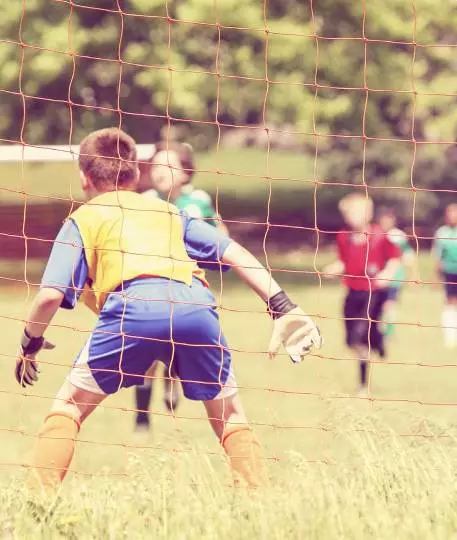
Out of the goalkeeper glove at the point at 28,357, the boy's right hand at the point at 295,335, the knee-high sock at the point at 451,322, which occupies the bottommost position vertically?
the knee-high sock at the point at 451,322

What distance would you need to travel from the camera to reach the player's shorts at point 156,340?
5062 millimetres

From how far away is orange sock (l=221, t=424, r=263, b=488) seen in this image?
Result: 4.93 m

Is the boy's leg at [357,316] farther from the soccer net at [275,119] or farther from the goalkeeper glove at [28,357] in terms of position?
the goalkeeper glove at [28,357]

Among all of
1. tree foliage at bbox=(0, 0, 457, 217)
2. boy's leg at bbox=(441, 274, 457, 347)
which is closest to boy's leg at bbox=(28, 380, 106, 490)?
boy's leg at bbox=(441, 274, 457, 347)

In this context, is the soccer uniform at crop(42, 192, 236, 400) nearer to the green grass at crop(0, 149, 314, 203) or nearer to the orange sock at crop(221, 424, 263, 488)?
the orange sock at crop(221, 424, 263, 488)

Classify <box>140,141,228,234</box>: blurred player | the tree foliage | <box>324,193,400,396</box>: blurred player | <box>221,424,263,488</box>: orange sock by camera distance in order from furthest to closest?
the tree foliage
<box>324,193,400,396</box>: blurred player
<box>140,141,228,234</box>: blurred player
<box>221,424,263,488</box>: orange sock

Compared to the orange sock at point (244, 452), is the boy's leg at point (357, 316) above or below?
below

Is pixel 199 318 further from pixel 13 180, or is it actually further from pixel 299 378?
pixel 13 180

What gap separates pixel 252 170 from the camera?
47.7 metres

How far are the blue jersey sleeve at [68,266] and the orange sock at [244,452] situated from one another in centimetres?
77

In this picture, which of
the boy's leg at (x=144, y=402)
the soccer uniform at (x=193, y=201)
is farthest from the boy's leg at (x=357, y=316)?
the boy's leg at (x=144, y=402)

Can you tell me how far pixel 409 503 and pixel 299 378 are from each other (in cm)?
564

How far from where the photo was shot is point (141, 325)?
16.7 feet

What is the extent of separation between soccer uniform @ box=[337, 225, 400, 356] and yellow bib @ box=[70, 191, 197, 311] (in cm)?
414
